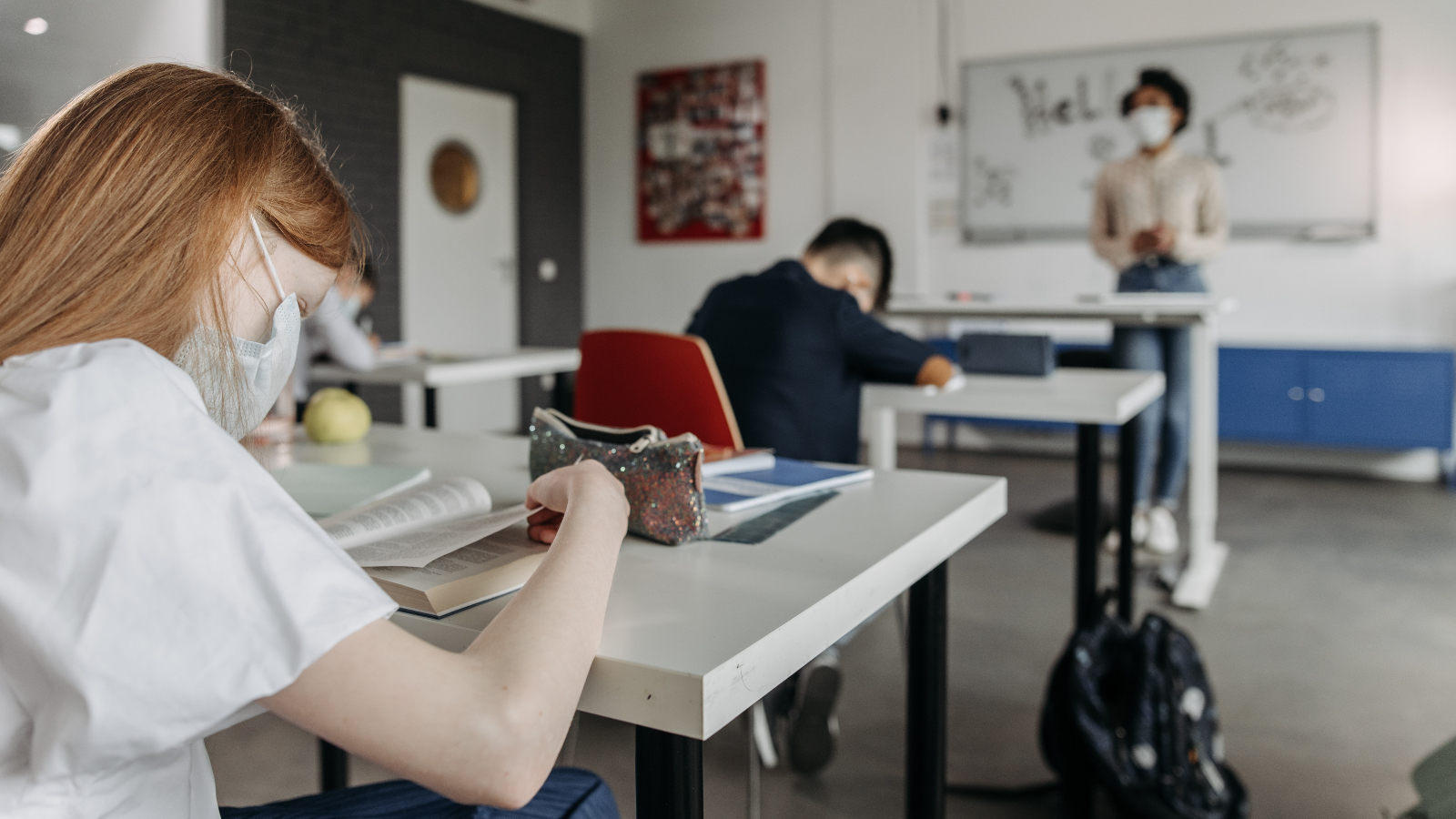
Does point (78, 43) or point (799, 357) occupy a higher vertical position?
point (78, 43)

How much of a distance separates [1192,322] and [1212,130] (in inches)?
99.6

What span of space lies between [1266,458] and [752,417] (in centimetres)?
427

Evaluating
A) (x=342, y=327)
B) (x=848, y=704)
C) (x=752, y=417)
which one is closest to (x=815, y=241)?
(x=752, y=417)

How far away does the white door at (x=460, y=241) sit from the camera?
18.9 feet

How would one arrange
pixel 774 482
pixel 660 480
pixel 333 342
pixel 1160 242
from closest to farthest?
pixel 660 480
pixel 774 482
pixel 333 342
pixel 1160 242

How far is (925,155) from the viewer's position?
5.95 meters

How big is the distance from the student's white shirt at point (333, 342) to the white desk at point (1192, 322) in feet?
5.25

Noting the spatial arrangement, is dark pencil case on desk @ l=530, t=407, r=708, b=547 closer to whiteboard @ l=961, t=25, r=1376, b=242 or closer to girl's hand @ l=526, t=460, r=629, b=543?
girl's hand @ l=526, t=460, r=629, b=543

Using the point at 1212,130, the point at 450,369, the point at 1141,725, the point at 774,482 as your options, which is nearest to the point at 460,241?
the point at 450,369

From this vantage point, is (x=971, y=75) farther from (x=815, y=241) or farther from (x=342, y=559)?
(x=342, y=559)

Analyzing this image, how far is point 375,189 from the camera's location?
5465 mm

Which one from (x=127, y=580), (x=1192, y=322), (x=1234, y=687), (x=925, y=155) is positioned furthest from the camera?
(x=925, y=155)

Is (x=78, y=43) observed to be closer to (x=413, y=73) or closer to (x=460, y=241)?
(x=413, y=73)

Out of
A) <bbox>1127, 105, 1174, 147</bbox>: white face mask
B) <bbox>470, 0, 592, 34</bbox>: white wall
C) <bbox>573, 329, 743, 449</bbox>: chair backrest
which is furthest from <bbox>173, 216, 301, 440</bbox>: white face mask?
<bbox>470, 0, 592, 34</bbox>: white wall
